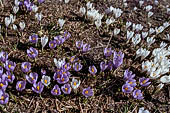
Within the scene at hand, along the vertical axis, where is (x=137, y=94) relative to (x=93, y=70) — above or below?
below

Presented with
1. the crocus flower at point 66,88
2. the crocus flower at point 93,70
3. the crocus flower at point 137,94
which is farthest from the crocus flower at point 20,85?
the crocus flower at point 137,94

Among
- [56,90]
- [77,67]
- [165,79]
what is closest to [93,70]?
[77,67]

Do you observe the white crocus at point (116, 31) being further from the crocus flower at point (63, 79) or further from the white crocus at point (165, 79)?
the crocus flower at point (63, 79)

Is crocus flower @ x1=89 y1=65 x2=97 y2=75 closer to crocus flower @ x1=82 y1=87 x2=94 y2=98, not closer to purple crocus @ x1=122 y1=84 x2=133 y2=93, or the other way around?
crocus flower @ x1=82 y1=87 x2=94 y2=98

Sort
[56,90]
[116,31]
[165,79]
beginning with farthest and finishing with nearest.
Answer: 1. [116,31]
2. [165,79]
3. [56,90]

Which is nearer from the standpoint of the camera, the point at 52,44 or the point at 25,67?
the point at 25,67

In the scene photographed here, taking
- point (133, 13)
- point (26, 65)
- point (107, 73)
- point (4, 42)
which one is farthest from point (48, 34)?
point (133, 13)

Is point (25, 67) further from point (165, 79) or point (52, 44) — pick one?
point (165, 79)

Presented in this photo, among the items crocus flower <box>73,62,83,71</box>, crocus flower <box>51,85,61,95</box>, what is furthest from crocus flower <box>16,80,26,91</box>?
crocus flower <box>73,62,83,71</box>
